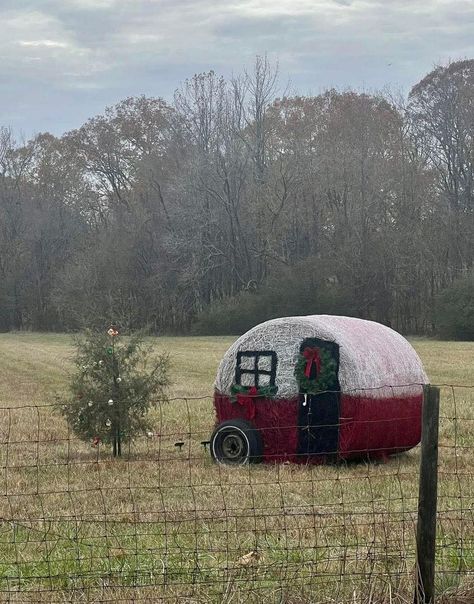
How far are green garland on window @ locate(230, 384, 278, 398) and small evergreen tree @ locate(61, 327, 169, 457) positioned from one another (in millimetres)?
1024

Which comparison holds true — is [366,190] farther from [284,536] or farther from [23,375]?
[284,536]

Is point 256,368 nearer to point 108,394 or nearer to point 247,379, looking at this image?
point 247,379

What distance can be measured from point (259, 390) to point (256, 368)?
0.94 ft

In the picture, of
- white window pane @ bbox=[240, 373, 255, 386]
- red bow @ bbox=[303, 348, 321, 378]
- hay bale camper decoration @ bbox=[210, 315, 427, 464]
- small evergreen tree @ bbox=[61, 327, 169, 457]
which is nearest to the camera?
hay bale camper decoration @ bbox=[210, 315, 427, 464]

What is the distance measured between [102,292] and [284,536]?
52.0 m

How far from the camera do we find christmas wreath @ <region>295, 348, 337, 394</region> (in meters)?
10.5

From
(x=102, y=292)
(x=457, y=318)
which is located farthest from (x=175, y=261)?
(x=457, y=318)

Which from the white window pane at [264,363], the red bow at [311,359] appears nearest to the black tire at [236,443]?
the white window pane at [264,363]

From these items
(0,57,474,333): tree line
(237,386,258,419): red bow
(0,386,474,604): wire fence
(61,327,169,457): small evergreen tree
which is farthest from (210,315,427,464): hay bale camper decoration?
(0,57,474,333): tree line

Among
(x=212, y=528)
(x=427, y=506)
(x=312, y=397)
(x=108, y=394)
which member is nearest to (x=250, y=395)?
(x=312, y=397)

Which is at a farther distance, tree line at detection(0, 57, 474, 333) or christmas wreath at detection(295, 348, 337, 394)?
tree line at detection(0, 57, 474, 333)

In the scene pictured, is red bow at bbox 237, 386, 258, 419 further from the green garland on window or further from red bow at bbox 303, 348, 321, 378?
red bow at bbox 303, 348, 321, 378

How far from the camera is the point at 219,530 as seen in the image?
7.12 m

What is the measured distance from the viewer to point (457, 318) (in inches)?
1793
